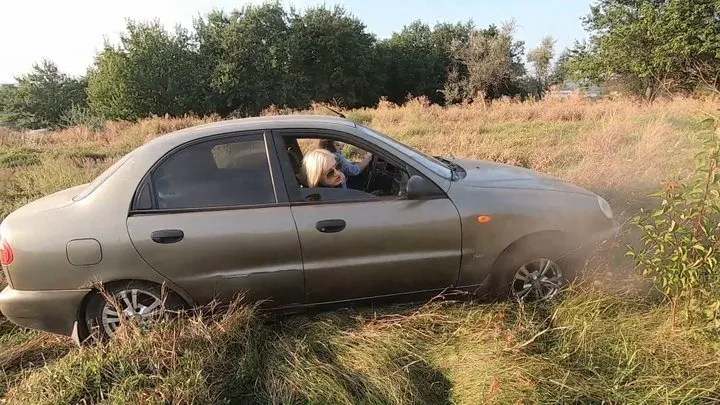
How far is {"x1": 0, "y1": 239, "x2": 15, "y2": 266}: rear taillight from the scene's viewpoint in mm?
3209

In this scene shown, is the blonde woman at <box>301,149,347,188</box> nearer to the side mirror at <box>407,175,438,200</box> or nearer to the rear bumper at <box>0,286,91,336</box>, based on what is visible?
the side mirror at <box>407,175,438,200</box>

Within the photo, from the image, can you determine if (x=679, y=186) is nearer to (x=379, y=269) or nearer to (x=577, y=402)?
(x=577, y=402)

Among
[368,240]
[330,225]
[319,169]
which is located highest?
[319,169]

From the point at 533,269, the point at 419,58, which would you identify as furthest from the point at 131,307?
the point at 419,58

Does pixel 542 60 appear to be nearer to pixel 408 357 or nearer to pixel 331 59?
pixel 331 59

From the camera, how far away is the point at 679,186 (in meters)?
2.97

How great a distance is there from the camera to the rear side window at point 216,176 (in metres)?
3.32

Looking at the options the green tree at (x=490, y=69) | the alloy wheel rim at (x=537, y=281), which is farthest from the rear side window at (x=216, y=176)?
the green tree at (x=490, y=69)

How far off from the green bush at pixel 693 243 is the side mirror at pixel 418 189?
134cm

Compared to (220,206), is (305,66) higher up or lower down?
higher up

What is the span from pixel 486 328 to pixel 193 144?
7.77ft

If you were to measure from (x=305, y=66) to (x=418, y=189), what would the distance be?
3712cm

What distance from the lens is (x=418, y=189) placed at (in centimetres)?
337

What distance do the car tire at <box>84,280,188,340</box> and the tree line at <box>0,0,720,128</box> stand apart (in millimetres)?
24260
